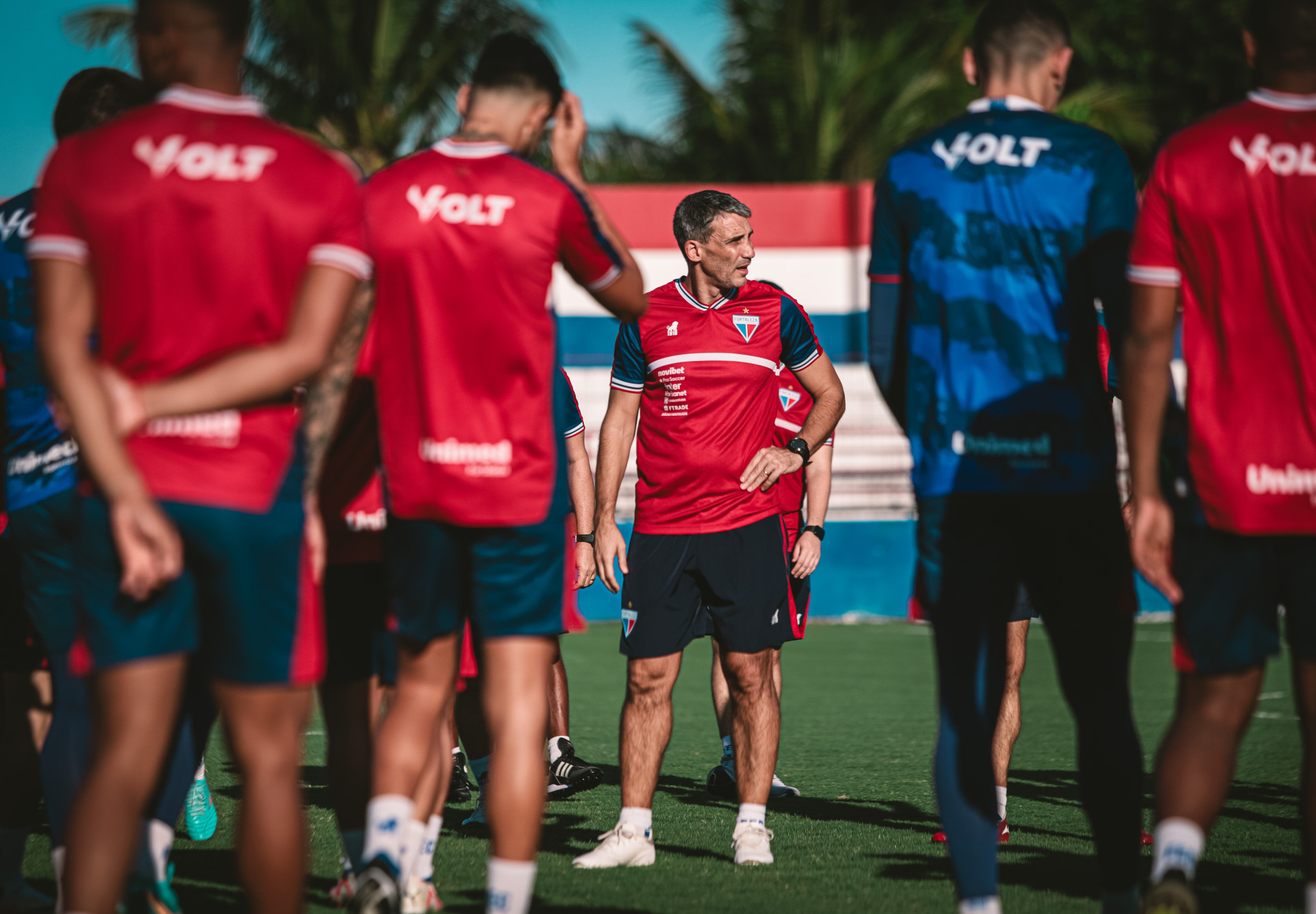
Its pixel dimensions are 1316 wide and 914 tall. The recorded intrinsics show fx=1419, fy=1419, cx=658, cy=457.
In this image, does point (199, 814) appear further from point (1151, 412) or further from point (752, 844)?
point (1151, 412)

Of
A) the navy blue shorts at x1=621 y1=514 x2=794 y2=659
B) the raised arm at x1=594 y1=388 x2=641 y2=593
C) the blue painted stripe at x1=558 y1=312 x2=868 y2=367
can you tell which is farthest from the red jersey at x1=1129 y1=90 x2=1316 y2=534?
the blue painted stripe at x1=558 y1=312 x2=868 y2=367

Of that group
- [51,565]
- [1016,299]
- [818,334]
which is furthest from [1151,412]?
[818,334]

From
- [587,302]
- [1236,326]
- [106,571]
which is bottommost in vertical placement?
[587,302]

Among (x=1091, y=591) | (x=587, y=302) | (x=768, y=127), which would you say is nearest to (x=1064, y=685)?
(x=1091, y=591)

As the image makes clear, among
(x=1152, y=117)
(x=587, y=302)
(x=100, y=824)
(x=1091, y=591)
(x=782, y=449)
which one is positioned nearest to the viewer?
(x=100, y=824)

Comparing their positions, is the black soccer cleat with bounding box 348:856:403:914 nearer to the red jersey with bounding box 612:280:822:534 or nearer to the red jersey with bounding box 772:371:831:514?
the red jersey with bounding box 612:280:822:534

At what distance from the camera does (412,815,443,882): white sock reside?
4.27 m

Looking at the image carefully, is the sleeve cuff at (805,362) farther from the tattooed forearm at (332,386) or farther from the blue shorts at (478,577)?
the tattooed forearm at (332,386)

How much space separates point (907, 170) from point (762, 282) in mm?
2300

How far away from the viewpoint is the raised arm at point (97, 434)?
108 inches

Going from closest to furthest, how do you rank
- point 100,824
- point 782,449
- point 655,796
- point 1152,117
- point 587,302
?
point 100,824 → point 782,449 → point 655,796 → point 587,302 → point 1152,117

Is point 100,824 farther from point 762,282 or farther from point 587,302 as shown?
point 587,302

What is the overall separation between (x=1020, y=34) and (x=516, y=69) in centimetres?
131

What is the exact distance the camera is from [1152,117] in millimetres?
25266
